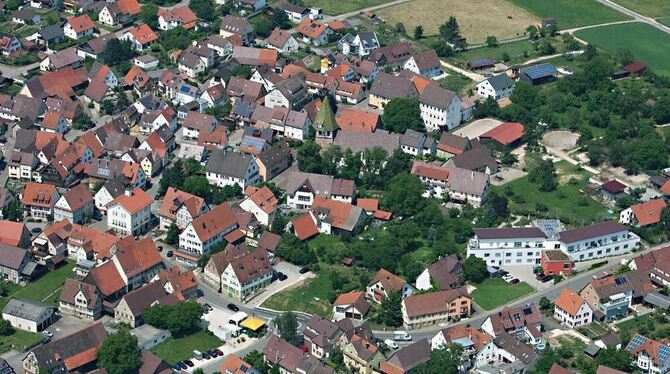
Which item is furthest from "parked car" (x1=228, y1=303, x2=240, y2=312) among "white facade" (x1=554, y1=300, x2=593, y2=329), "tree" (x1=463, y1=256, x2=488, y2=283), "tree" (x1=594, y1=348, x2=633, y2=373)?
"tree" (x1=594, y1=348, x2=633, y2=373)

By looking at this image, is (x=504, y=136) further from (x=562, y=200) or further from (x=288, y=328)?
(x=288, y=328)

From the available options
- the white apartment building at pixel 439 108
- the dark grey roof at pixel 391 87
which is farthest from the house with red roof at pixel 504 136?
the dark grey roof at pixel 391 87

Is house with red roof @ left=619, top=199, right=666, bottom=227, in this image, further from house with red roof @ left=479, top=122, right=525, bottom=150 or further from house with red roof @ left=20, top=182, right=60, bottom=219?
house with red roof @ left=20, top=182, right=60, bottom=219

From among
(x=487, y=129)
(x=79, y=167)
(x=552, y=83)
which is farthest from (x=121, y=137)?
(x=552, y=83)

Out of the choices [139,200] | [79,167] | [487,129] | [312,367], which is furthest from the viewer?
[487,129]

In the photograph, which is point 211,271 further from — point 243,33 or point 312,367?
point 243,33

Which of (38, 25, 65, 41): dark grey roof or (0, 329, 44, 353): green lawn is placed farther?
(38, 25, 65, 41): dark grey roof

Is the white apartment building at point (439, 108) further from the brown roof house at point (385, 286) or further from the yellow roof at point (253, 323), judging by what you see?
the yellow roof at point (253, 323)
